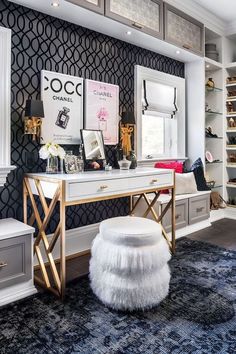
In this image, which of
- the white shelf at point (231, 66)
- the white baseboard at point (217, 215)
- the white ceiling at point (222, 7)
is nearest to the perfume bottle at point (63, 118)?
the white ceiling at point (222, 7)

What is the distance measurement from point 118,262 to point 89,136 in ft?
4.76

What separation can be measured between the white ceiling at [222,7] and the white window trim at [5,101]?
2541 mm

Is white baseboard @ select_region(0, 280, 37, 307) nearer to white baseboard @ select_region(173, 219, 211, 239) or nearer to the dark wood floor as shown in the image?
the dark wood floor

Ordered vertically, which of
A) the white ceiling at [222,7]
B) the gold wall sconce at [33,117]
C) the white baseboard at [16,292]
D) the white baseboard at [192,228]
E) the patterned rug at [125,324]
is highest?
the white ceiling at [222,7]

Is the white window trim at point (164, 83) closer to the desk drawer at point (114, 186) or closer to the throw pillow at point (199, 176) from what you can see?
the throw pillow at point (199, 176)

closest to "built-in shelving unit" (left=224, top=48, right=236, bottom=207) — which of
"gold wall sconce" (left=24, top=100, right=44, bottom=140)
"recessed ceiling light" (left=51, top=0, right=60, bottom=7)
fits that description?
"recessed ceiling light" (left=51, top=0, right=60, bottom=7)

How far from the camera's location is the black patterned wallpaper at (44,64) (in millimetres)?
2535

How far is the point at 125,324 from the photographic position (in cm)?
182

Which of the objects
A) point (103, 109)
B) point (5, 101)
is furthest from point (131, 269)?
point (103, 109)

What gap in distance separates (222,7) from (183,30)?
692 mm

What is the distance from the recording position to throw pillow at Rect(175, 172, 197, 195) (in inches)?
148

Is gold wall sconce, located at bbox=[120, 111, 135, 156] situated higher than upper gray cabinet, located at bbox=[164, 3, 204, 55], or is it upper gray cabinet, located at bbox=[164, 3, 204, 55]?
upper gray cabinet, located at bbox=[164, 3, 204, 55]

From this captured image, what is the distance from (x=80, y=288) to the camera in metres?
2.31

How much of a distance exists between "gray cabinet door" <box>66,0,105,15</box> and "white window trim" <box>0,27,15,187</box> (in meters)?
0.63
